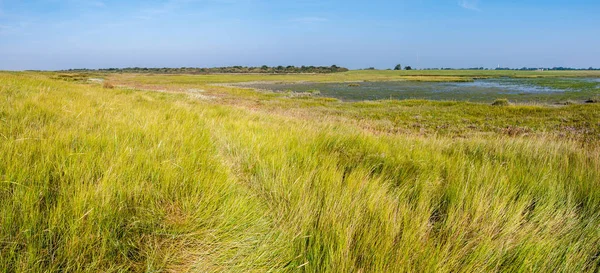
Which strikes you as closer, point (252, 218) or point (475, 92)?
point (252, 218)

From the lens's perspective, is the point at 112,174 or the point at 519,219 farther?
the point at 519,219

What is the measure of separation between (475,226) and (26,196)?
2414 mm

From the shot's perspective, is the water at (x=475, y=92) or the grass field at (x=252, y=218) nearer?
the grass field at (x=252, y=218)

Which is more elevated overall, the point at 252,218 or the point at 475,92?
the point at 475,92

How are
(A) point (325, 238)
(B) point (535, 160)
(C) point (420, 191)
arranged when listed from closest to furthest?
(A) point (325, 238) < (C) point (420, 191) < (B) point (535, 160)

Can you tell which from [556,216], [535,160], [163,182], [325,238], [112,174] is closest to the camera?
[325,238]

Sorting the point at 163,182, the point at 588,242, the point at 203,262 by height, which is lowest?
the point at 588,242

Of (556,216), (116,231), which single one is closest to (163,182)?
(116,231)

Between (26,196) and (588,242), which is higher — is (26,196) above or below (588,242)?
above

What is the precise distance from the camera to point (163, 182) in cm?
174

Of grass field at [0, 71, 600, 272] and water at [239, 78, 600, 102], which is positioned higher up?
water at [239, 78, 600, 102]

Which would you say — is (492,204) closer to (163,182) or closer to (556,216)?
(556,216)

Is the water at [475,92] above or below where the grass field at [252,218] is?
above

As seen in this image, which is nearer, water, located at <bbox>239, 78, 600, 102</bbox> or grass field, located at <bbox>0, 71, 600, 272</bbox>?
grass field, located at <bbox>0, 71, 600, 272</bbox>
